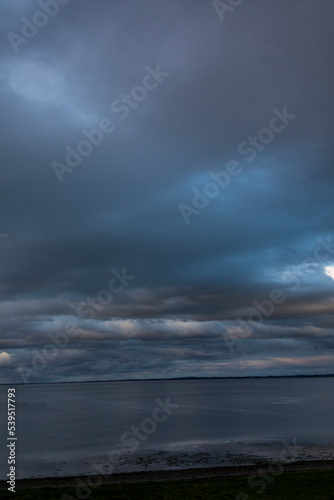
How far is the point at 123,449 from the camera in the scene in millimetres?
64438

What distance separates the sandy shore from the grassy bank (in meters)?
3.59

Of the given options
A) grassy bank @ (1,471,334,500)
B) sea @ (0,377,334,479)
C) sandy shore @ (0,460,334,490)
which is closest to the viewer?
grassy bank @ (1,471,334,500)

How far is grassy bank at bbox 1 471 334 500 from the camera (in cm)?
3198

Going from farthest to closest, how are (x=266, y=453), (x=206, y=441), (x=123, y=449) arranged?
(x=206, y=441)
(x=123, y=449)
(x=266, y=453)

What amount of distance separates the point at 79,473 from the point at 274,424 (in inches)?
2226

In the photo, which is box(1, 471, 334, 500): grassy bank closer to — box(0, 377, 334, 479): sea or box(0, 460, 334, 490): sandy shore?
box(0, 460, 334, 490): sandy shore

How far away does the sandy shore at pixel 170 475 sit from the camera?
41.9 m

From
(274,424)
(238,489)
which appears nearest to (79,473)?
(238,489)

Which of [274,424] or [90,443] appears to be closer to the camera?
[90,443]

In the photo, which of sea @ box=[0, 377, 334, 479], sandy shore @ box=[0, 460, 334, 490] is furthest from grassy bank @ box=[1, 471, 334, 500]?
sea @ box=[0, 377, 334, 479]

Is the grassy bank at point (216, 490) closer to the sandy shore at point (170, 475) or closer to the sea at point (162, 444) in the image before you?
the sandy shore at point (170, 475)

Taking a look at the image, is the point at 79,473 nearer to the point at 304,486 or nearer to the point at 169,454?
the point at 169,454

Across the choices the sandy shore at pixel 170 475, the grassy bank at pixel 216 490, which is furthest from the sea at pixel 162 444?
the grassy bank at pixel 216 490

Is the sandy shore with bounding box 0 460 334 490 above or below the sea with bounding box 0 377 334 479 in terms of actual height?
below
